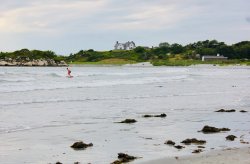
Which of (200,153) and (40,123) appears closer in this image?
(200,153)

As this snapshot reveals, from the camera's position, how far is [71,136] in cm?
1562

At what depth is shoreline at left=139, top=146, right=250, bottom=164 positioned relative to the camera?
11.0 m

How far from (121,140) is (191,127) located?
380cm

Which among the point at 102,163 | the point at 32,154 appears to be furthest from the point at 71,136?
the point at 102,163

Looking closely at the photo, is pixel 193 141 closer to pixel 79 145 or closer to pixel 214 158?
pixel 214 158

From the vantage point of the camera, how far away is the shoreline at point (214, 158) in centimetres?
1102

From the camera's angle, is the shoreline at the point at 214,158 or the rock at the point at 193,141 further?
the rock at the point at 193,141

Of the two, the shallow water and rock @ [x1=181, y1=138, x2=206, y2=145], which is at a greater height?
rock @ [x1=181, y1=138, x2=206, y2=145]

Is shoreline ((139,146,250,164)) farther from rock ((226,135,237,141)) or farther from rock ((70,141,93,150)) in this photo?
rock ((70,141,93,150))

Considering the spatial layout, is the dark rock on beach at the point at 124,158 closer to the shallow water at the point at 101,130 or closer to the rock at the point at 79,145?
the shallow water at the point at 101,130

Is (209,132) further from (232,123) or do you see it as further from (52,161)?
(52,161)

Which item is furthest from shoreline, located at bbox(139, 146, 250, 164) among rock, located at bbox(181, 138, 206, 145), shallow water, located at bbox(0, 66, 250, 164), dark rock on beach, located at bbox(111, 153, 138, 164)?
rock, located at bbox(181, 138, 206, 145)

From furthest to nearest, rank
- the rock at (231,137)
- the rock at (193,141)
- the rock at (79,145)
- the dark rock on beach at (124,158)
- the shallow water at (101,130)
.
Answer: the rock at (231,137)
the rock at (193,141)
the rock at (79,145)
the shallow water at (101,130)
the dark rock on beach at (124,158)

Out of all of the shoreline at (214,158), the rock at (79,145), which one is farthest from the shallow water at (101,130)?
the shoreline at (214,158)
